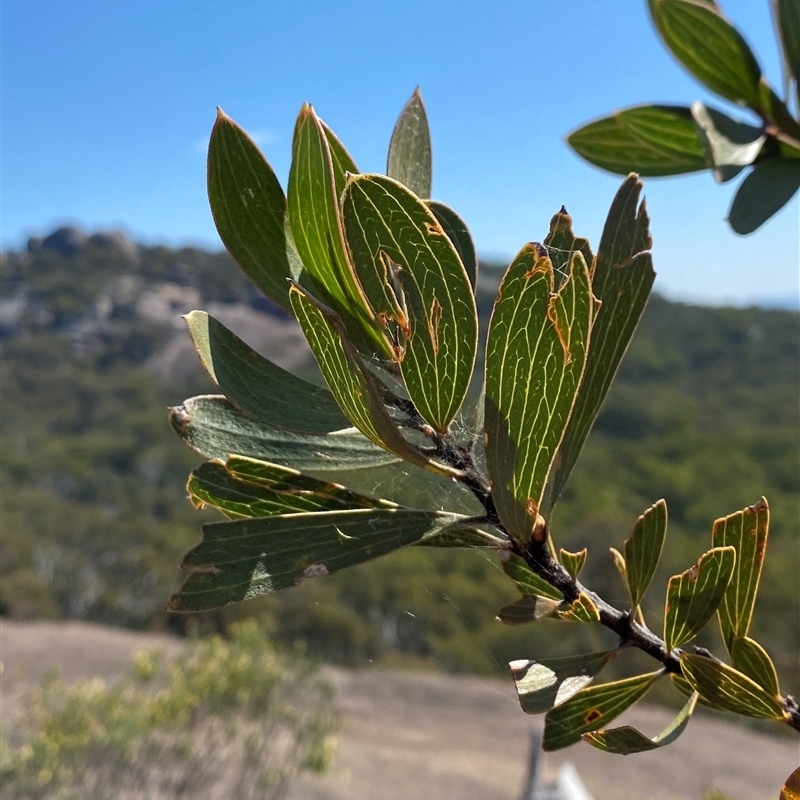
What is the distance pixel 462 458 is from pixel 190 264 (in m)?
17.9

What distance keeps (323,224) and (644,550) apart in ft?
0.70

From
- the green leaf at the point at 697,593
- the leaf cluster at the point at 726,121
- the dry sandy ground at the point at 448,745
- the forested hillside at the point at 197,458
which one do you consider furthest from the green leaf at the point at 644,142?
the dry sandy ground at the point at 448,745

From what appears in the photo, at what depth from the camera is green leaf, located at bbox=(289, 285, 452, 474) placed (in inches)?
9.3

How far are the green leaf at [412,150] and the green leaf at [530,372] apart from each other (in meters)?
0.12

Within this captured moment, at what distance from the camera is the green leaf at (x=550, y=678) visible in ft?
0.94

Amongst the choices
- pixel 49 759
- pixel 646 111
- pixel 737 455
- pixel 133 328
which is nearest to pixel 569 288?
pixel 646 111

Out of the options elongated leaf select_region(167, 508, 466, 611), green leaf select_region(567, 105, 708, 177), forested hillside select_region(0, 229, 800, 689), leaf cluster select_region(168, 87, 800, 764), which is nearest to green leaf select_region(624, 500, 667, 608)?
leaf cluster select_region(168, 87, 800, 764)

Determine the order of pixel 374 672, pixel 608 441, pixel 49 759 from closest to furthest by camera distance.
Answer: pixel 49 759
pixel 374 672
pixel 608 441

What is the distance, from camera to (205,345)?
0.31 m

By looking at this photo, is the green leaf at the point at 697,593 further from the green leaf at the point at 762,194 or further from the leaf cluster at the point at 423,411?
the green leaf at the point at 762,194

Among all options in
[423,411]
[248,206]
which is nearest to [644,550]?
[423,411]

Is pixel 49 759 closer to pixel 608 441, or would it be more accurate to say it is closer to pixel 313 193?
pixel 313 193

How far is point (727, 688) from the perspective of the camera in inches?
11.5

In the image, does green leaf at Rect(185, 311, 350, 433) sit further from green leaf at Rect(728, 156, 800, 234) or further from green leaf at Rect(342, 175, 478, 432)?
green leaf at Rect(728, 156, 800, 234)
